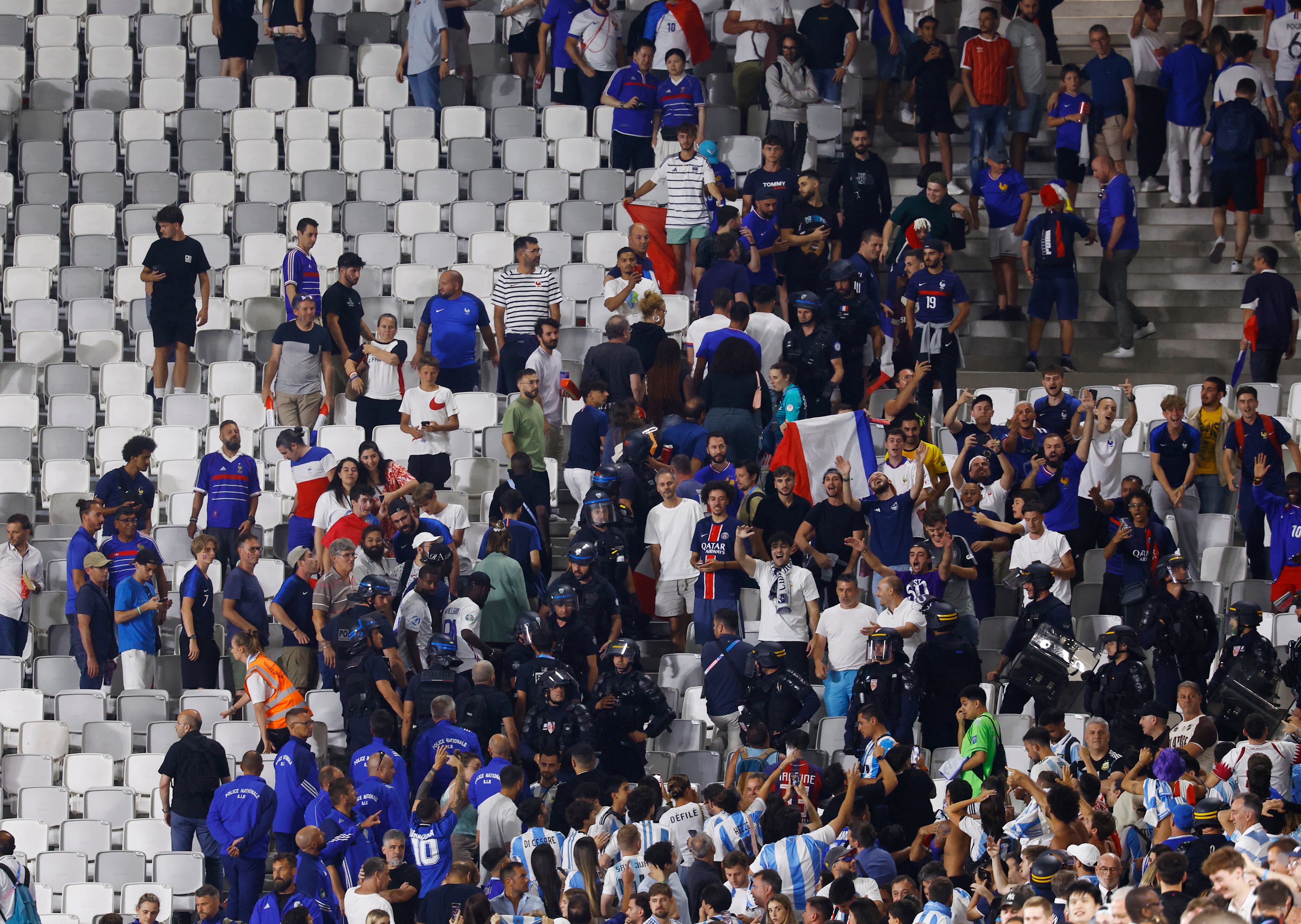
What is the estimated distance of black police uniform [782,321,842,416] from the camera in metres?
14.6

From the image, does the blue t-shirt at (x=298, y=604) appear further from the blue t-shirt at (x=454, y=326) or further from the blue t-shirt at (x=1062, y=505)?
the blue t-shirt at (x=1062, y=505)

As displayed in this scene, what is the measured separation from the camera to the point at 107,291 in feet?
56.6

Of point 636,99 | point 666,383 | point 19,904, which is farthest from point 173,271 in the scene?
point 19,904

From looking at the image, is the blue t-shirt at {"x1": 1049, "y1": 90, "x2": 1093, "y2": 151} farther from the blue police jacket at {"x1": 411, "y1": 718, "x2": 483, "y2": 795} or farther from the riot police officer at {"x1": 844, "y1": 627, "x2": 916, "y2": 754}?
the blue police jacket at {"x1": 411, "y1": 718, "x2": 483, "y2": 795}

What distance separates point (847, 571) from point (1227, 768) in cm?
310

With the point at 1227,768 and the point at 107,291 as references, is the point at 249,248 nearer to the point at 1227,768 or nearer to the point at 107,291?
the point at 107,291

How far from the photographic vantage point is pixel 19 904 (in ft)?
37.0

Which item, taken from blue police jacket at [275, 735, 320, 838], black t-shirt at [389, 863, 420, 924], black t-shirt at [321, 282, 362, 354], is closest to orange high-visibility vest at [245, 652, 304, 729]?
blue police jacket at [275, 735, 320, 838]

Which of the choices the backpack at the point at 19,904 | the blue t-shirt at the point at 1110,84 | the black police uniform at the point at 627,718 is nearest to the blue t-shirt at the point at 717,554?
the black police uniform at the point at 627,718

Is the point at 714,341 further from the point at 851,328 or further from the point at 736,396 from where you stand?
the point at 851,328

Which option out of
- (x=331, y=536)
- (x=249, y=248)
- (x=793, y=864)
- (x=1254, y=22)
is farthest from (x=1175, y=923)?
(x=1254, y=22)

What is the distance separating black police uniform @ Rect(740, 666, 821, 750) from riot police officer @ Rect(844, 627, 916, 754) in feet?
0.93

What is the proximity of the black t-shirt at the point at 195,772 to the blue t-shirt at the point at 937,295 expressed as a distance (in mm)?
6074

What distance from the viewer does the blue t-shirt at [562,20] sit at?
17922 mm
